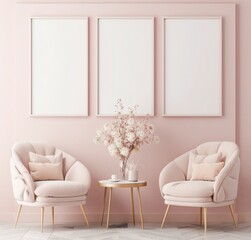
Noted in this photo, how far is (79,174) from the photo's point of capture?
6.28 metres

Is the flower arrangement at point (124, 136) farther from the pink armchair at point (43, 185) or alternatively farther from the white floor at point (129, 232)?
the white floor at point (129, 232)

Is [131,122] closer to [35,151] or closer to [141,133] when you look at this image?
[141,133]

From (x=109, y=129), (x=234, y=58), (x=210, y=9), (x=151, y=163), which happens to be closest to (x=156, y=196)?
(x=151, y=163)

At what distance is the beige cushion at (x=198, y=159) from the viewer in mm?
6206

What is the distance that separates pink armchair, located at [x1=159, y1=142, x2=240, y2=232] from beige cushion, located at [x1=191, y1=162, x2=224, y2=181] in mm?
61

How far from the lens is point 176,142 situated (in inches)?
261

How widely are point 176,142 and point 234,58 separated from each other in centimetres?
116

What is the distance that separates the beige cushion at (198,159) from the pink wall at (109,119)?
23 cm

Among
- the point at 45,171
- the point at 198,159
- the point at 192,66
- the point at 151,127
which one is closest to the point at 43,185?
the point at 45,171

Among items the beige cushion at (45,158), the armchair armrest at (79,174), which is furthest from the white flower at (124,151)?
the beige cushion at (45,158)

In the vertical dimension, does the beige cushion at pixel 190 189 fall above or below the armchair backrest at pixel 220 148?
below

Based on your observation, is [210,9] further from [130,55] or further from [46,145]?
[46,145]

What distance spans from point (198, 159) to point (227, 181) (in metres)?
0.58

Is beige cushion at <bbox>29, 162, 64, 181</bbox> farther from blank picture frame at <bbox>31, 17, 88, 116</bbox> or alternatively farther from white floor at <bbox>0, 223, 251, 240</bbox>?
blank picture frame at <bbox>31, 17, 88, 116</bbox>
